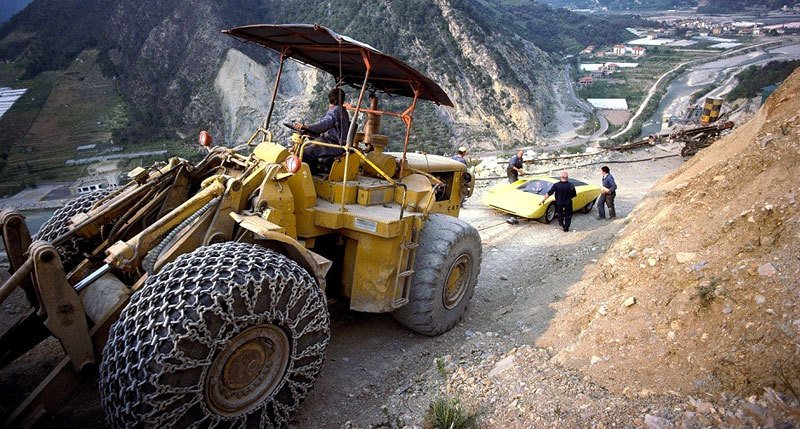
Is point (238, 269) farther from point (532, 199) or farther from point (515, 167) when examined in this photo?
point (515, 167)

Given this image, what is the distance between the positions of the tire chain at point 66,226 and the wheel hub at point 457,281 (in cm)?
388

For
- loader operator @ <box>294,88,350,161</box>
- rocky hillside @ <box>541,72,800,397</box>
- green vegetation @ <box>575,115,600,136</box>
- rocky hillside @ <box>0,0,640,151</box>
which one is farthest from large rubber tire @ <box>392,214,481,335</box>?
green vegetation @ <box>575,115,600,136</box>

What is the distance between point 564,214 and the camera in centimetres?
1020

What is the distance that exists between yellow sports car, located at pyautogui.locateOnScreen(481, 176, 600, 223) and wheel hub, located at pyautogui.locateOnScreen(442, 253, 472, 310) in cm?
460

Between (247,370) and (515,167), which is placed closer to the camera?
(247,370)

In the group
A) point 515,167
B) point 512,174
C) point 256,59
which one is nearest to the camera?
point 515,167

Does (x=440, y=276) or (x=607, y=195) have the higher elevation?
(x=440, y=276)

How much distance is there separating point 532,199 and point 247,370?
8328 millimetres

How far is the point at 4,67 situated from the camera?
2430cm

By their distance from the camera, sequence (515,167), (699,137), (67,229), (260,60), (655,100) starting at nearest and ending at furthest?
(67,229), (515,167), (699,137), (260,60), (655,100)

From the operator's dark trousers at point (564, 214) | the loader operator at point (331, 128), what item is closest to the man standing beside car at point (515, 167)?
the operator's dark trousers at point (564, 214)

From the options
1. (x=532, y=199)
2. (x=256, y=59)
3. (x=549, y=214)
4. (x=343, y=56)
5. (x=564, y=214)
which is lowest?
(x=549, y=214)

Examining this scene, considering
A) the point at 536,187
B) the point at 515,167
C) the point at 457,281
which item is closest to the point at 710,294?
the point at 457,281

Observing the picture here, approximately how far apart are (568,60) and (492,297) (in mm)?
65691
